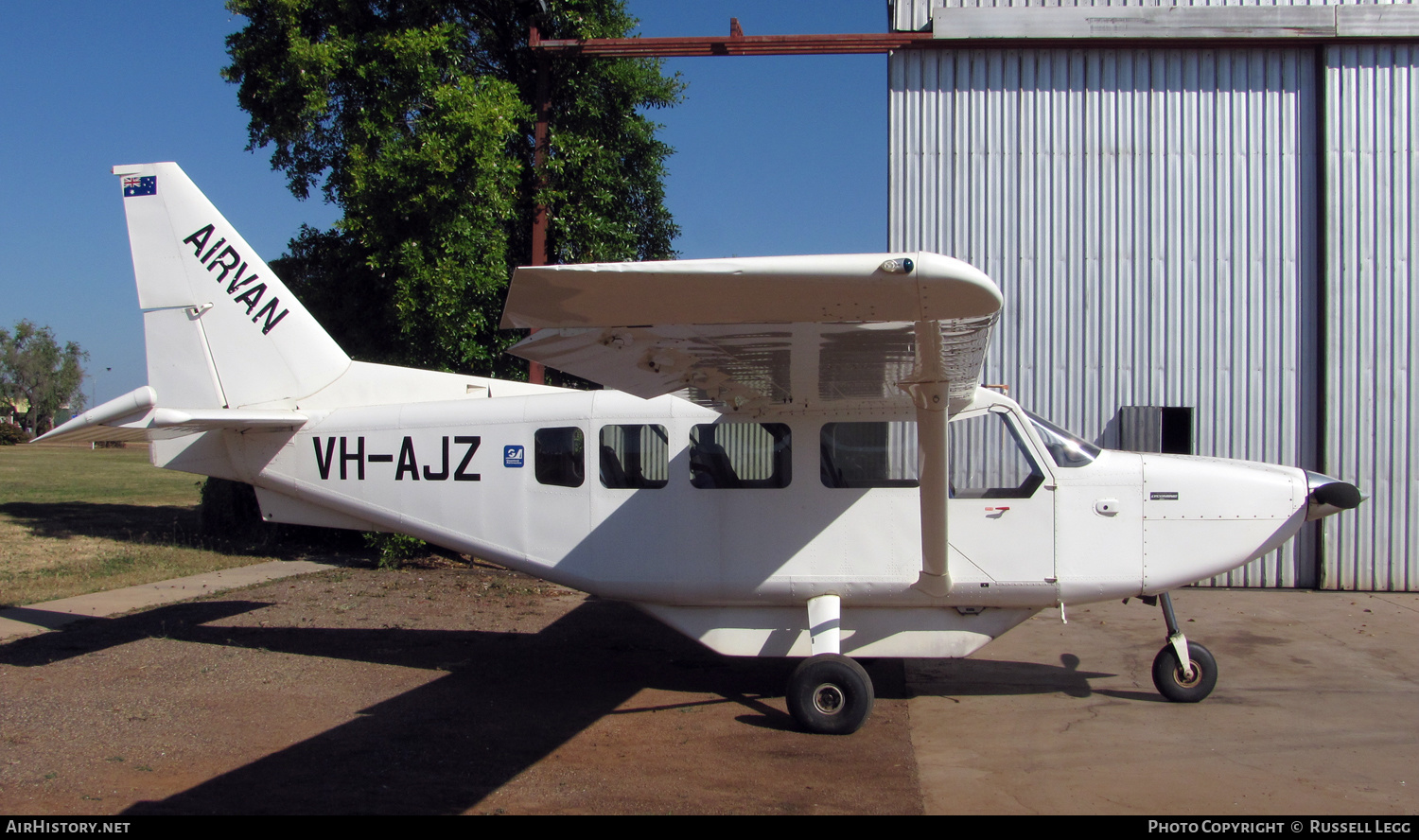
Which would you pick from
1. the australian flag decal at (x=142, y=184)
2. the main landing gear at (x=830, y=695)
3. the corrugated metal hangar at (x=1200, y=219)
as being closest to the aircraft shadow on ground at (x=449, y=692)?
the main landing gear at (x=830, y=695)

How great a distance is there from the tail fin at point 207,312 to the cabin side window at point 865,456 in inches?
164

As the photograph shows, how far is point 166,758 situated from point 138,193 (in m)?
4.87

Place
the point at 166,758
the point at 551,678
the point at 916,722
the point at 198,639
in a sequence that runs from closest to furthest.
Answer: the point at 166,758 < the point at 916,722 < the point at 551,678 < the point at 198,639

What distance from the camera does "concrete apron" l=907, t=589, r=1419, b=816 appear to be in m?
4.51

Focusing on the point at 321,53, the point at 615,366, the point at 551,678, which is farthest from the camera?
the point at 321,53

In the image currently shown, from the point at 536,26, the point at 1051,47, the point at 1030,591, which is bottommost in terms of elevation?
the point at 1030,591

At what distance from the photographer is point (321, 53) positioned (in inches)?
479

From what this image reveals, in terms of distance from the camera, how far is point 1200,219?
10.7 metres

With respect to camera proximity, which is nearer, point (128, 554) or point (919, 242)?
point (919, 242)

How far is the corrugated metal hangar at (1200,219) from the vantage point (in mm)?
10312

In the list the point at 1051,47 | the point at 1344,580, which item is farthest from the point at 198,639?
the point at 1344,580

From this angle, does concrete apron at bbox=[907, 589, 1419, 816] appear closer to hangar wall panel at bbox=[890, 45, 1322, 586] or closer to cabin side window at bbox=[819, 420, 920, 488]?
cabin side window at bbox=[819, 420, 920, 488]

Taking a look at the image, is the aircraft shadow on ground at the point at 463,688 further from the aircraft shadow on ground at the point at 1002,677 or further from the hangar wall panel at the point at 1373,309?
the hangar wall panel at the point at 1373,309

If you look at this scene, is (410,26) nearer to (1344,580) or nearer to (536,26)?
(536,26)
